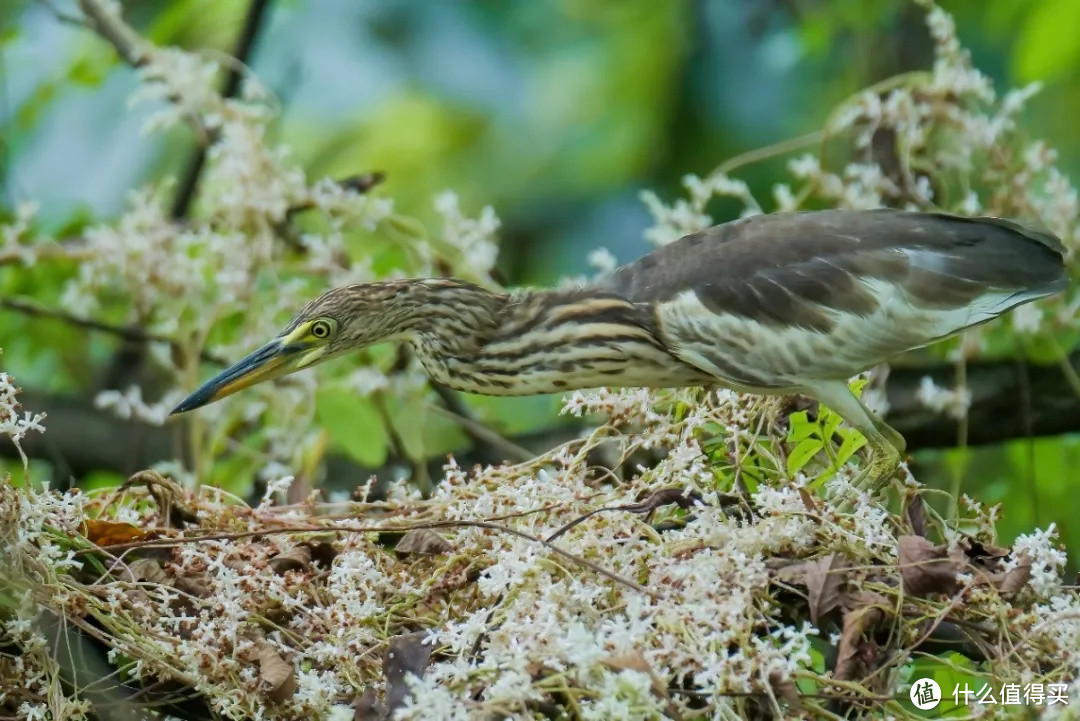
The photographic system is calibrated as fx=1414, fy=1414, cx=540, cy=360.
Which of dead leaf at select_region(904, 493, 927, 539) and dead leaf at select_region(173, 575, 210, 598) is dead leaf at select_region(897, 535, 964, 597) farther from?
dead leaf at select_region(173, 575, 210, 598)

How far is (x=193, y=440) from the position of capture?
3.04 meters

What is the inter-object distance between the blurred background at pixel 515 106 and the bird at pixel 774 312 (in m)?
1.18

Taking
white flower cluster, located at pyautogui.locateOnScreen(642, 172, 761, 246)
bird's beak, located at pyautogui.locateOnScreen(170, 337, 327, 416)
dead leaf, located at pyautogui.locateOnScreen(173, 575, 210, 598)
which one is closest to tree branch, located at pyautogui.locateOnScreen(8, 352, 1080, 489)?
white flower cluster, located at pyautogui.locateOnScreen(642, 172, 761, 246)

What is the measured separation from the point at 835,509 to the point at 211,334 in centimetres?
181

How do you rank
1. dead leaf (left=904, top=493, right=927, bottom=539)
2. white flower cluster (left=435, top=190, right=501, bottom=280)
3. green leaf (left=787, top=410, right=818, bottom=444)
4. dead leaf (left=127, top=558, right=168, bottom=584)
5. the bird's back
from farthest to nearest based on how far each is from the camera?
white flower cluster (left=435, top=190, right=501, bottom=280) < the bird's back < green leaf (left=787, top=410, right=818, bottom=444) < dead leaf (left=904, top=493, right=927, bottom=539) < dead leaf (left=127, top=558, right=168, bottom=584)

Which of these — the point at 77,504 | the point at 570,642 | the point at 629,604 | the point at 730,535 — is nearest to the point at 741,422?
the point at 730,535

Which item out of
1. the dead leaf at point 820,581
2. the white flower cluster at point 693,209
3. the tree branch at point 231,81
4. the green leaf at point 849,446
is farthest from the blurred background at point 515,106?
the dead leaf at point 820,581

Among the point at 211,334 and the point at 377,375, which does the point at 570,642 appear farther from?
the point at 211,334

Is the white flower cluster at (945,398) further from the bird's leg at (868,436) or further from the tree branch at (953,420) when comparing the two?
the bird's leg at (868,436)

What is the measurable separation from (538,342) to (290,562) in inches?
22.5

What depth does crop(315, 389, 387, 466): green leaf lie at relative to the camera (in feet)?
8.96

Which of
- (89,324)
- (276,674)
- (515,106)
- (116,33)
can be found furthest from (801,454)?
(515,106)

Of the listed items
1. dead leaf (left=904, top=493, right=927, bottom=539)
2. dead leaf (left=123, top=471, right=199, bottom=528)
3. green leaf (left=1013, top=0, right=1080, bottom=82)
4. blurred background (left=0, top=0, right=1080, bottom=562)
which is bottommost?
dead leaf (left=123, top=471, right=199, bottom=528)

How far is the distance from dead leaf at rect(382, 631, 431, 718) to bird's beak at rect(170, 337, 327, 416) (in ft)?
2.48
